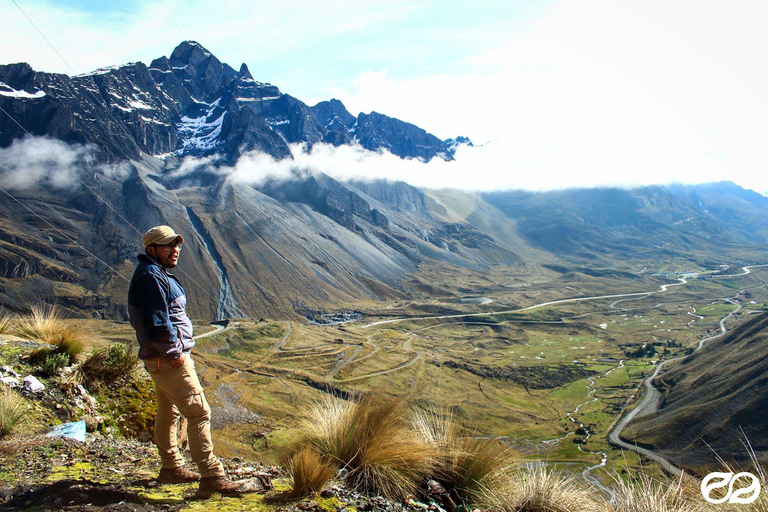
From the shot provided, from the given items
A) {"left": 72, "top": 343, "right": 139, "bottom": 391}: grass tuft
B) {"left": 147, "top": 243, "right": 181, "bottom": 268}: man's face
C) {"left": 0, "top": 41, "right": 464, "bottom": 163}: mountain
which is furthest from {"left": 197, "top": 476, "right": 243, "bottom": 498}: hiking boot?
{"left": 0, "top": 41, "right": 464, "bottom": 163}: mountain

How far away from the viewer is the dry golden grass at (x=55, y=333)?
25.9 feet

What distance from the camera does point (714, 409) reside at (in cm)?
4519

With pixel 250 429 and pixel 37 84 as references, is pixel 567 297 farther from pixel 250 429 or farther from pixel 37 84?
pixel 37 84

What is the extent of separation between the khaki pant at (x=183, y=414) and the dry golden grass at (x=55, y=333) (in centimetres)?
409

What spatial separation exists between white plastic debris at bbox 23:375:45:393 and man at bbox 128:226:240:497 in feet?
9.94

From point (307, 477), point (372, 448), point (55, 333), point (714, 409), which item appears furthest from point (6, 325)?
point (714, 409)

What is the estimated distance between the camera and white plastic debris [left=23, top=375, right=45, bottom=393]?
6.52m

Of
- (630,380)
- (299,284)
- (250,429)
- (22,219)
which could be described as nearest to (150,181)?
(22,219)

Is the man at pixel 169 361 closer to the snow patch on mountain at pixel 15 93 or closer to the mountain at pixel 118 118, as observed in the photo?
the mountain at pixel 118 118

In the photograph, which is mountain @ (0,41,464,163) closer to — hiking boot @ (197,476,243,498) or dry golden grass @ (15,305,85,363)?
dry golden grass @ (15,305,85,363)

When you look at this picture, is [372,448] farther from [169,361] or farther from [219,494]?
[169,361]

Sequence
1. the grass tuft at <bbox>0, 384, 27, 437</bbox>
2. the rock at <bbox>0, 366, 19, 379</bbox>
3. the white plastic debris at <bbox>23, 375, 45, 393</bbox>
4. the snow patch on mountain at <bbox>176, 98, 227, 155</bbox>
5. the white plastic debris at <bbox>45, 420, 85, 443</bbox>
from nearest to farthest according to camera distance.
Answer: the grass tuft at <bbox>0, 384, 27, 437</bbox>, the white plastic debris at <bbox>45, 420, 85, 443</bbox>, the white plastic debris at <bbox>23, 375, 45, 393</bbox>, the rock at <bbox>0, 366, 19, 379</bbox>, the snow patch on mountain at <bbox>176, 98, 227, 155</bbox>

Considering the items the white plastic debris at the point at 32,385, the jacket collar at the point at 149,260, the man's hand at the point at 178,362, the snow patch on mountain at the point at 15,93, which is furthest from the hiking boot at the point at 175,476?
the snow patch on mountain at the point at 15,93

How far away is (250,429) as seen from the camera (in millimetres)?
31141
